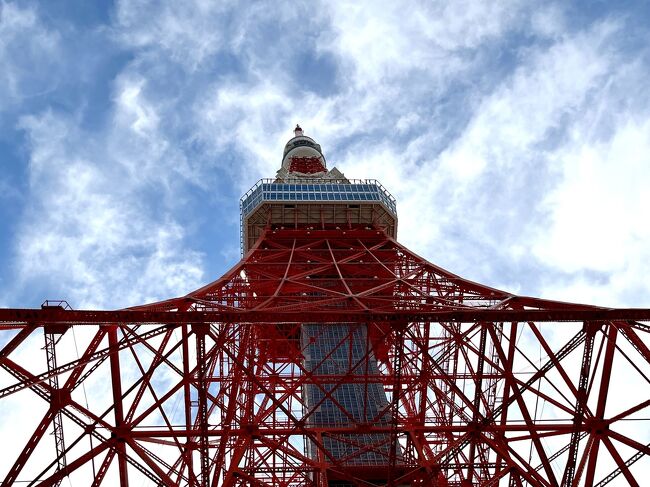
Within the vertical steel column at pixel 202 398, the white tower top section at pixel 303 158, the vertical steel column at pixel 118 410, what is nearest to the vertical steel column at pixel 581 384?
the vertical steel column at pixel 202 398

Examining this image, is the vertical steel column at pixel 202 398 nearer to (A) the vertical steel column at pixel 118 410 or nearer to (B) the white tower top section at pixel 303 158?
(A) the vertical steel column at pixel 118 410

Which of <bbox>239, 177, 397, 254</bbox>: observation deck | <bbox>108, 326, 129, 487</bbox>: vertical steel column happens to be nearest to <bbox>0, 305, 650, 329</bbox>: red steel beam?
<bbox>108, 326, 129, 487</bbox>: vertical steel column

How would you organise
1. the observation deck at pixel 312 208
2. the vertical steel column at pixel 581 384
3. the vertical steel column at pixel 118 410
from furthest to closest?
the observation deck at pixel 312 208 < the vertical steel column at pixel 118 410 < the vertical steel column at pixel 581 384

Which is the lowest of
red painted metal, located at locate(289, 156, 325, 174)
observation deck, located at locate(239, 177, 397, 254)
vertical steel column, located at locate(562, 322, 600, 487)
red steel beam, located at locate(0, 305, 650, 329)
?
vertical steel column, located at locate(562, 322, 600, 487)

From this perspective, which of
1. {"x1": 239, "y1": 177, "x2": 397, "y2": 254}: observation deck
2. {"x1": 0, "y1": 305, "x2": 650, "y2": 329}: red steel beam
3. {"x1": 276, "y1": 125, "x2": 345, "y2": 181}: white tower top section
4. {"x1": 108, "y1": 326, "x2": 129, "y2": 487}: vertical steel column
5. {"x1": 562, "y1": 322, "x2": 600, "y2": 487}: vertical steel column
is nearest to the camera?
{"x1": 0, "y1": 305, "x2": 650, "y2": 329}: red steel beam

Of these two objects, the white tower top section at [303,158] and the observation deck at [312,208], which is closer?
the observation deck at [312,208]

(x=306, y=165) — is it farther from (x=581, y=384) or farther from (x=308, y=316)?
(x=581, y=384)

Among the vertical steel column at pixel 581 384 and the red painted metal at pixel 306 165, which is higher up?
the red painted metal at pixel 306 165

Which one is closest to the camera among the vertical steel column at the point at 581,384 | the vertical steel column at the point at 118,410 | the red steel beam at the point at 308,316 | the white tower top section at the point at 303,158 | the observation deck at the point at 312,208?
the red steel beam at the point at 308,316

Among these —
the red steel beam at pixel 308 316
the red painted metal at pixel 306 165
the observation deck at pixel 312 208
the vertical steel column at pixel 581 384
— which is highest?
the red painted metal at pixel 306 165

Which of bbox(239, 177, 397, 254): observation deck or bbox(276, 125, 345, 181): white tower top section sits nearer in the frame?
bbox(239, 177, 397, 254): observation deck

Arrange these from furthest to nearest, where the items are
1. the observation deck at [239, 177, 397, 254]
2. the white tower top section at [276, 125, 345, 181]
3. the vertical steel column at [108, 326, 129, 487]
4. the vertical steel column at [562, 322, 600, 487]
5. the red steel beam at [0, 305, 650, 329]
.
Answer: the white tower top section at [276, 125, 345, 181], the observation deck at [239, 177, 397, 254], the vertical steel column at [108, 326, 129, 487], the vertical steel column at [562, 322, 600, 487], the red steel beam at [0, 305, 650, 329]

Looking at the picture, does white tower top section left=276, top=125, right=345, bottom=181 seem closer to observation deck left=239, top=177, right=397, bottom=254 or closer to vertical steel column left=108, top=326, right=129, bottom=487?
observation deck left=239, top=177, right=397, bottom=254

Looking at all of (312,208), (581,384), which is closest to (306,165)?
(312,208)
